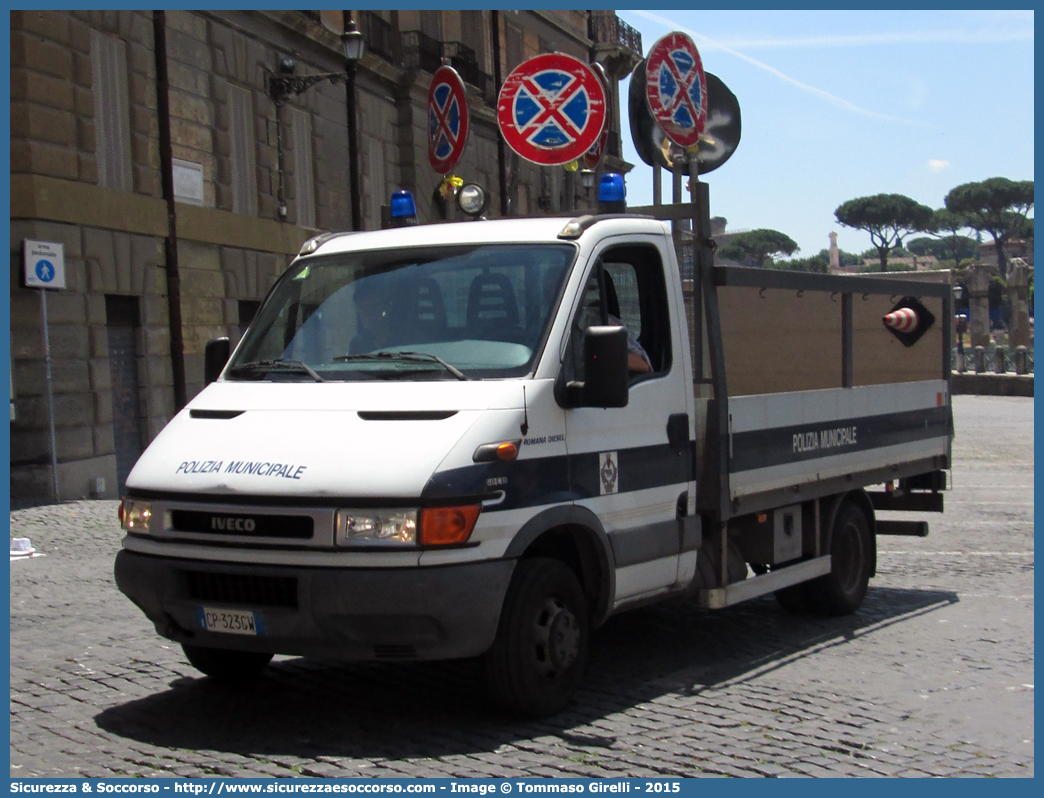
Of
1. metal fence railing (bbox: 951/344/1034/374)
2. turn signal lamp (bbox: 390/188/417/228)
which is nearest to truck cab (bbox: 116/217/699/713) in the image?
turn signal lamp (bbox: 390/188/417/228)

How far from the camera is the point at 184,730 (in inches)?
242

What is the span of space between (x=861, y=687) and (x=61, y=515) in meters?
10.6

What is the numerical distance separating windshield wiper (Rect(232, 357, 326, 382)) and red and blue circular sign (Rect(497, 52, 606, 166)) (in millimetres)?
3891

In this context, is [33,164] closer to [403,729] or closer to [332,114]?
[332,114]

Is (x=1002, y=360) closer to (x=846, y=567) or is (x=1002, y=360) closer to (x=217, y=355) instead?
(x=846, y=567)

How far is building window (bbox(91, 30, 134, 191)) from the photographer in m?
18.1

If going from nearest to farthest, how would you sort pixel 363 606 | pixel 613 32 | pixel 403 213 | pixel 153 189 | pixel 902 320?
pixel 363 606 < pixel 403 213 < pixel 902 320 < pixel 153 189 < pixel 613 32

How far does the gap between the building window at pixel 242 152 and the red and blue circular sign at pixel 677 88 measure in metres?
12.1

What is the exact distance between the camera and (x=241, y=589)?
596 centimetres

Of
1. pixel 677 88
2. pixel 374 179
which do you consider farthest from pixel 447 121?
pixel 374 179

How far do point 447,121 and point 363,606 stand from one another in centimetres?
668

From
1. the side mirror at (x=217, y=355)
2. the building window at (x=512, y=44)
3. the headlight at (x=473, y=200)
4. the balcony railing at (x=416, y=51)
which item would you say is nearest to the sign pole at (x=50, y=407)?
the headlight at (x=473, y=200)

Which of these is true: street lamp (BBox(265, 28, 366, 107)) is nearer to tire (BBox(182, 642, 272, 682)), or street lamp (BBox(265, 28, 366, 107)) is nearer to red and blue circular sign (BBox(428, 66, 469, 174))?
red and blue circular sign (BBox(428, 66, 469, 174))

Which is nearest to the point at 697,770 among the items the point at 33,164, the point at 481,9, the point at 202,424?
the point at 202,424
